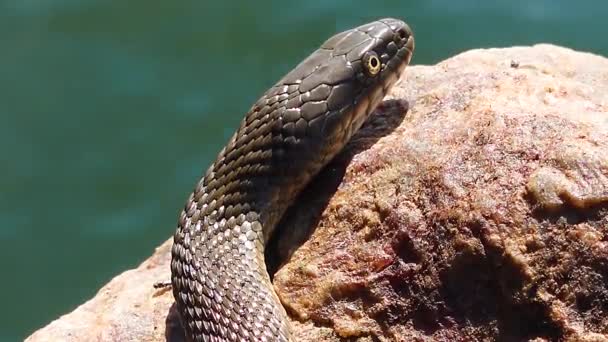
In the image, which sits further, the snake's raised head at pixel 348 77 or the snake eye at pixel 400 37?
the snake eye at pixel 400 37

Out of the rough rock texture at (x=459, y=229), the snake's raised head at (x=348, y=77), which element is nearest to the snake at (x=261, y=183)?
the snake's raised head at (x=348, y=77)

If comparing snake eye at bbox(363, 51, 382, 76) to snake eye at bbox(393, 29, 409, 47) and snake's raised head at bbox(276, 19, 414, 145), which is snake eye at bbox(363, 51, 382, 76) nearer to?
snake's raised head at bbox(276, 19, 414, 145)

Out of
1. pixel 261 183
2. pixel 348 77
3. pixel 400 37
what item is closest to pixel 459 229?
pixel 261 183

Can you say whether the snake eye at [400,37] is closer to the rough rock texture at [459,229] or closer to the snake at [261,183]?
the snake at [261,183]


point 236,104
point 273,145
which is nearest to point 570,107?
point 273,145

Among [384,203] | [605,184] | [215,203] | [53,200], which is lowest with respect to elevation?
[605,184]

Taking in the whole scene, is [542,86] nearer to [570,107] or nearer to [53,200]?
[570,107]

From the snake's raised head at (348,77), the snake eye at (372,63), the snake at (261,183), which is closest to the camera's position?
the snake at (261,183)
